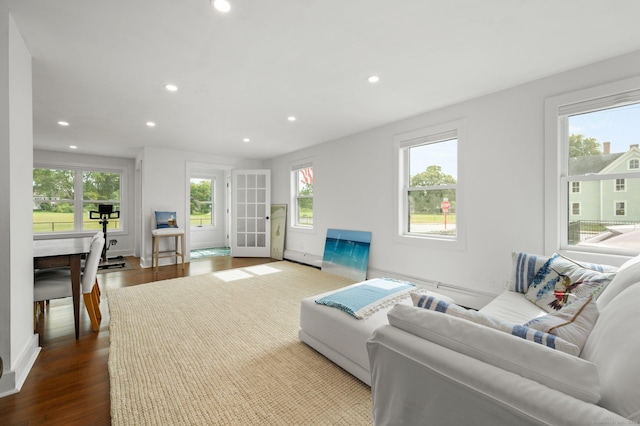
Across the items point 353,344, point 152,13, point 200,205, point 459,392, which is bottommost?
point 353,344

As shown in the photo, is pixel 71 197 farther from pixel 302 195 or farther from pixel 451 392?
pixel 451 392

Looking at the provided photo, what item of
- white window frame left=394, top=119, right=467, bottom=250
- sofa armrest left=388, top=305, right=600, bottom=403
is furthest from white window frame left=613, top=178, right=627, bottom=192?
sofa armrest left=388, top=305, right=600, bottom=403

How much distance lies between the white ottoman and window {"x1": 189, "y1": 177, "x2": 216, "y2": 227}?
6214 millimetres

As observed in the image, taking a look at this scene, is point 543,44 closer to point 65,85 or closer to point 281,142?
point 281,142

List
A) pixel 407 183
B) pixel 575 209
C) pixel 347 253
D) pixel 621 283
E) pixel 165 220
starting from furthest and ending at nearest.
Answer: pixel 165 220 < pixel 347 253 < pixel 407 183 < pixel 575 209 < pixel 621 283

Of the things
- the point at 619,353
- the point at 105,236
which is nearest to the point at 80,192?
the point at 105,236

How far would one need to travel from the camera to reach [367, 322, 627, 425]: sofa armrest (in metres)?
0.71

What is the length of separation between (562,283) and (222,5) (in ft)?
9.55

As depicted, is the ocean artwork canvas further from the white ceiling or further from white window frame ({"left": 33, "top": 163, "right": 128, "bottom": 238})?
white window frame ({"left": 33, "top": 163, "right": 128, "bottom": 238})

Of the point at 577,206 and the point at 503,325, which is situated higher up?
the point at 577,206

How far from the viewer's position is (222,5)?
5.51 feet

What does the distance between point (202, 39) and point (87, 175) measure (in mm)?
5994

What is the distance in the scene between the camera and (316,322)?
2180mm

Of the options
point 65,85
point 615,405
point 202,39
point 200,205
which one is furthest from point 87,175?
point 615,405
